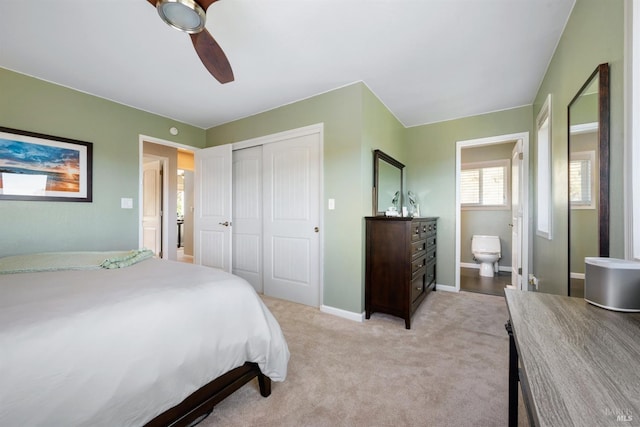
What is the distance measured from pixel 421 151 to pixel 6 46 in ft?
14.0

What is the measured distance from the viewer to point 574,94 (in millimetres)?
1611

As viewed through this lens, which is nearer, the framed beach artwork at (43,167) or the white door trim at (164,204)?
the framed beach artwork at (43,167)

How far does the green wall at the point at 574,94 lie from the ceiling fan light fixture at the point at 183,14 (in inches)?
75.5

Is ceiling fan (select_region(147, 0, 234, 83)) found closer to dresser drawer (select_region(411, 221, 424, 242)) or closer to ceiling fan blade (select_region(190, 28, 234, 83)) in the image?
ceiling fan blade (select_region(190, 28, 234, 83))

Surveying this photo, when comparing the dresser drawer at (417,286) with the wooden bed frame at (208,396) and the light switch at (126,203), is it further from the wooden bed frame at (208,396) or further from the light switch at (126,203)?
the light switch at (126,203)

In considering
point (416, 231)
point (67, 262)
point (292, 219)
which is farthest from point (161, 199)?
point (416, 231)

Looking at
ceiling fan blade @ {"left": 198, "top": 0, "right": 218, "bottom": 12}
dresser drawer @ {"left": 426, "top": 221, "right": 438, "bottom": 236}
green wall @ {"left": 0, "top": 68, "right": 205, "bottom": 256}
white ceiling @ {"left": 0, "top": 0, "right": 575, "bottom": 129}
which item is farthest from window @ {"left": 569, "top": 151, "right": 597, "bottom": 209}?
green wall @ {"left": 0, "top": 68, "right": 205, "bottom": 256}

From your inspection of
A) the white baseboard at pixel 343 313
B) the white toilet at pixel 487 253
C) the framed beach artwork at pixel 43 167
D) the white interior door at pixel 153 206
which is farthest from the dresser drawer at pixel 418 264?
the white interior door at pixel 153 206

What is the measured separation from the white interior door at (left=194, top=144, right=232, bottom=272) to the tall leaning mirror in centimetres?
327

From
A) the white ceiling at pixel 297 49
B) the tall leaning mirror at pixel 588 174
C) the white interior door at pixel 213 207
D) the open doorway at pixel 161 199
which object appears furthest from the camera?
the open doorway at pixel 161 199

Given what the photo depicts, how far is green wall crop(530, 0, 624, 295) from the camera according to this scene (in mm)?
1101

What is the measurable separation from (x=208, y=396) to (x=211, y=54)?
1.90 meters

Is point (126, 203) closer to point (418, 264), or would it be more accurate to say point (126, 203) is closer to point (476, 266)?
point (418, 264)

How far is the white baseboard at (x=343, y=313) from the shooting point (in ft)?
8.20
